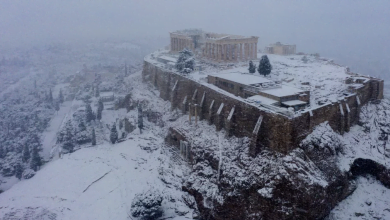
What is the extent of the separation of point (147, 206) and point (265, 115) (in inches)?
554

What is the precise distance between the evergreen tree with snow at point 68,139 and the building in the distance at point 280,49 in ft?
153

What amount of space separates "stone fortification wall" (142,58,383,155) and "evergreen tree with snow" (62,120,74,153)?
1936 centimetres

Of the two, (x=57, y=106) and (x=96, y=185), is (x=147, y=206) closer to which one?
(x=96, y=185)

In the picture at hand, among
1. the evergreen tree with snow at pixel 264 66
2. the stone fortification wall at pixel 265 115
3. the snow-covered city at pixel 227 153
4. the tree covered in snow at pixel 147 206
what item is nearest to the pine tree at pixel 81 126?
the snow-covered city at pixel 227 153

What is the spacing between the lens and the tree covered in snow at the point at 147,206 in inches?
1083

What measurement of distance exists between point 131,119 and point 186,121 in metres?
14.3

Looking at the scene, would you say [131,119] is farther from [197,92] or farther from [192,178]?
[192,178]

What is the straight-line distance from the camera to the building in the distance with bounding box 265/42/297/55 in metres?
66.5

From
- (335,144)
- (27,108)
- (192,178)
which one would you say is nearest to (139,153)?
(192,178)

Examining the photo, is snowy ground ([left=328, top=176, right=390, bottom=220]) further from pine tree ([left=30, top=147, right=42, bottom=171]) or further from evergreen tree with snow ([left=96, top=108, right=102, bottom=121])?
evergreen tree with snow ([left=96, top=108, right=102, bottom=121])


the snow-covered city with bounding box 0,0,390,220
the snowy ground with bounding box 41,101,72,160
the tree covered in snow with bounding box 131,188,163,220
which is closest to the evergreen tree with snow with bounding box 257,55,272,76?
the snow-covered city with bounding box 0,0,390,220

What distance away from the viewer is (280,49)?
6656cm

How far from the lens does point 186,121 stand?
3847 cm

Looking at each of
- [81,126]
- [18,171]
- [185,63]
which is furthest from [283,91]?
[18,171]
